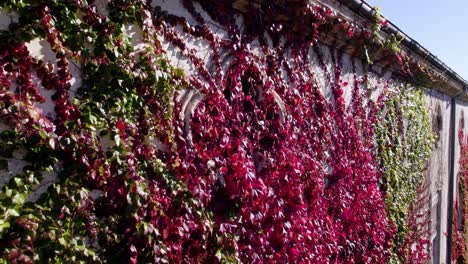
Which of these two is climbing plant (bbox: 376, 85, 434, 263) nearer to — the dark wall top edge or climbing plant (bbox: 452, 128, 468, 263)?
the dark wall top edge

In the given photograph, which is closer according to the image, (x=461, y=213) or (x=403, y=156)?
(x=403, y=156)

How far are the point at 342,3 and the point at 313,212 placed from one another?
2.40 metres

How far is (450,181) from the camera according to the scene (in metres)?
12.7

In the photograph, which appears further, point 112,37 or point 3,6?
point 112,37

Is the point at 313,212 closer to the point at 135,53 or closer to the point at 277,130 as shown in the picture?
the point at 277,130

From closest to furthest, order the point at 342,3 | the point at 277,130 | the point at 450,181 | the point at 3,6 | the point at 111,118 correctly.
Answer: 1. the point at 3,6
2. the point at 111,118
3. the point at 277,130
4. the point at 342,3
5. the point at 450,181

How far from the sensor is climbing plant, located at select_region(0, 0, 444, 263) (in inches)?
103

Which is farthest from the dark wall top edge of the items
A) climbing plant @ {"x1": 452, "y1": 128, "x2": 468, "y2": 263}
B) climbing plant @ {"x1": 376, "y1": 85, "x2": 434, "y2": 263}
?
climbing plant @ {"x1": 452, "y1": 128, "x2": 468, "y2": 263}

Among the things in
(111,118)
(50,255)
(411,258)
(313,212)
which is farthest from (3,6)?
(411,258)

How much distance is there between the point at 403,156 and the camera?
8.09 m

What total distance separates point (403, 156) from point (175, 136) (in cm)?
578

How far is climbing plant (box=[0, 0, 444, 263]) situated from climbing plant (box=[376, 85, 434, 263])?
160 centimetres

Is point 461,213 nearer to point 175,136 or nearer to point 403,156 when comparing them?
point 403,156

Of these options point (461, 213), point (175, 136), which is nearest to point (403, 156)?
point (175, 136)
